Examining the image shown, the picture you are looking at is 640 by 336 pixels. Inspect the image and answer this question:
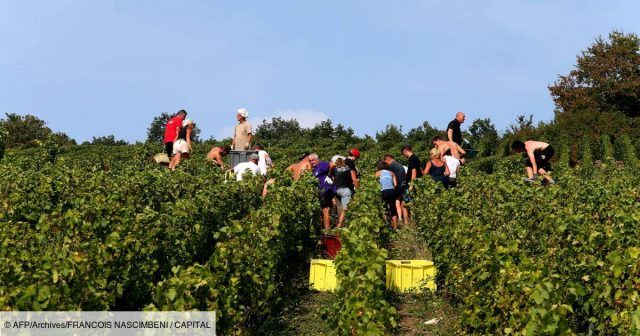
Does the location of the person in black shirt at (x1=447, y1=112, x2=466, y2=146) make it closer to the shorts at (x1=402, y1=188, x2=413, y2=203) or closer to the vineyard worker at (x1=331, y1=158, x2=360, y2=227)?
the shorts at (x1=402, y1=188, x2=413, y2=203)

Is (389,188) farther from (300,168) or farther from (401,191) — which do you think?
(300,168)

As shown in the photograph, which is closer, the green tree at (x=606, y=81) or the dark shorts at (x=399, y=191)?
the dark shorts at (x=399, y=191)

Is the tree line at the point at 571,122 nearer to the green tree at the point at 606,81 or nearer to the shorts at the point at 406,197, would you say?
the green tree at the point at 606,81

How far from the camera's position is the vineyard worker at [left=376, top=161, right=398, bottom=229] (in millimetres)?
13930

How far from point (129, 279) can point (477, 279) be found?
3.01m

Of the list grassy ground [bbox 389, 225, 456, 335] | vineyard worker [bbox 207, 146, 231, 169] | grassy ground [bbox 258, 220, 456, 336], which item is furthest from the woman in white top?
grassy ground [bbox 389, 225, 456, 335]

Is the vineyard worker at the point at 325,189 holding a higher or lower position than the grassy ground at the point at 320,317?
higher

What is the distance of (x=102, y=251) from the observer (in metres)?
6.63

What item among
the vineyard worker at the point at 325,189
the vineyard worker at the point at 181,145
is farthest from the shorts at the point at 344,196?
the vineyard worker at the point at 181,145

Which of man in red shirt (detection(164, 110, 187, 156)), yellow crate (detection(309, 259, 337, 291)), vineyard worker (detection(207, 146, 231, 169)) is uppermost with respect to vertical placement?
man in red shirt (detection(164, 110, 187, 156))

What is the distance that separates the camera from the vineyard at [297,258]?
626 cm

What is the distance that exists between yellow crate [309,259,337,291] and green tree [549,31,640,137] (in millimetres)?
37633

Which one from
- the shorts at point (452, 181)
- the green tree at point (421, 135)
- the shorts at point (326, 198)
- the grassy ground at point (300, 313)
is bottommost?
the grassy ground at point (300, 313)

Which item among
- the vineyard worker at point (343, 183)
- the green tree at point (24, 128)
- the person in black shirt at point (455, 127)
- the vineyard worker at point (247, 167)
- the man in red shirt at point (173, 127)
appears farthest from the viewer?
the green tree at point (24, 128)
